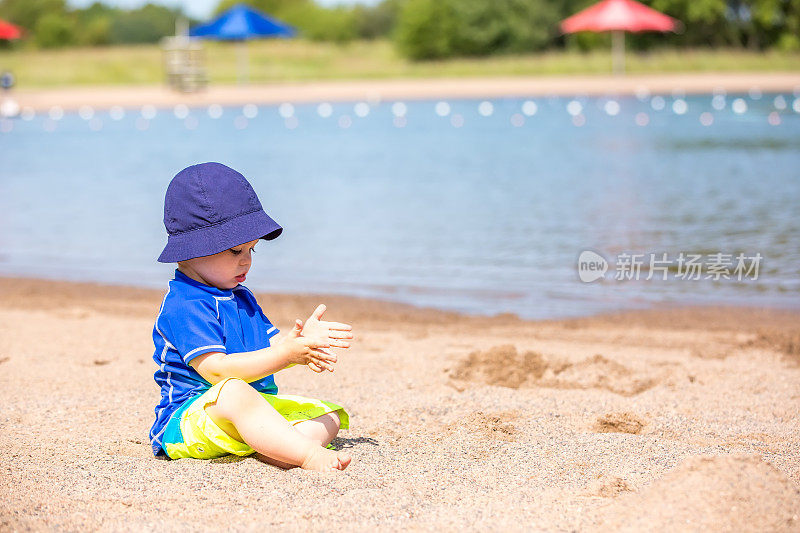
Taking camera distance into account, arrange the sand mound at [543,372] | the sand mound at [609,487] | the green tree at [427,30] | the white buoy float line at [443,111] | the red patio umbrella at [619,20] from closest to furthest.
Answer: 1. the sand mound at [609,487]
2. the sand mound at [543,372]
3. the white buoy float line at [443,111]
4. the red patio umbrella at [619,20]
5. the green tree at [427,30]

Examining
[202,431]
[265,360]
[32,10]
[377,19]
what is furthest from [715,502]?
[32,10]

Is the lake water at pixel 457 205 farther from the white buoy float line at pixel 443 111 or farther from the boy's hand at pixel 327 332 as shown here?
the boy's hand at pixel 327 332

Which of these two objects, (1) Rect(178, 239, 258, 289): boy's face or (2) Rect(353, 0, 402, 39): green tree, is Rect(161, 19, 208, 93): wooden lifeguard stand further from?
(2) Rect(353, 0, 402, 39): green tree

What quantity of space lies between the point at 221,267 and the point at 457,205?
821 cm

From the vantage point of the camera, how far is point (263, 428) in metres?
3.40

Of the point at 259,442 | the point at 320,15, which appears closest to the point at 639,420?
the point at 259,442

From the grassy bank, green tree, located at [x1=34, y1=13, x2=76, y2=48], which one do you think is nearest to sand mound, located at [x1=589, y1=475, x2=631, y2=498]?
the grassy bank

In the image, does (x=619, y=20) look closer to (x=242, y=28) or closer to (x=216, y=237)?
(x=242, y=28)

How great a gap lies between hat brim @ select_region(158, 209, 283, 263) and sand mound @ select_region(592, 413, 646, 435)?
5.42 ft

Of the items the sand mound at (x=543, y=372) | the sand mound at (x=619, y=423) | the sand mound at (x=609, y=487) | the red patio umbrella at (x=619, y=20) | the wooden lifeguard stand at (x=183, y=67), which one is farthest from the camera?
the wooden lifeguard stand at (x=183, y=67)

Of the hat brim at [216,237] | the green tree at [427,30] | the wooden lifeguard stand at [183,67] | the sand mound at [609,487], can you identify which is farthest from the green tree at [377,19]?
the sand mound at [609,487]

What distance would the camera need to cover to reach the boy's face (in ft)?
11.3

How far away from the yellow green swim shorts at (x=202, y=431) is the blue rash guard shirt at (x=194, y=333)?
5 cm

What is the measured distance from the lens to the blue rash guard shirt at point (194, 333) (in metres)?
3.38
